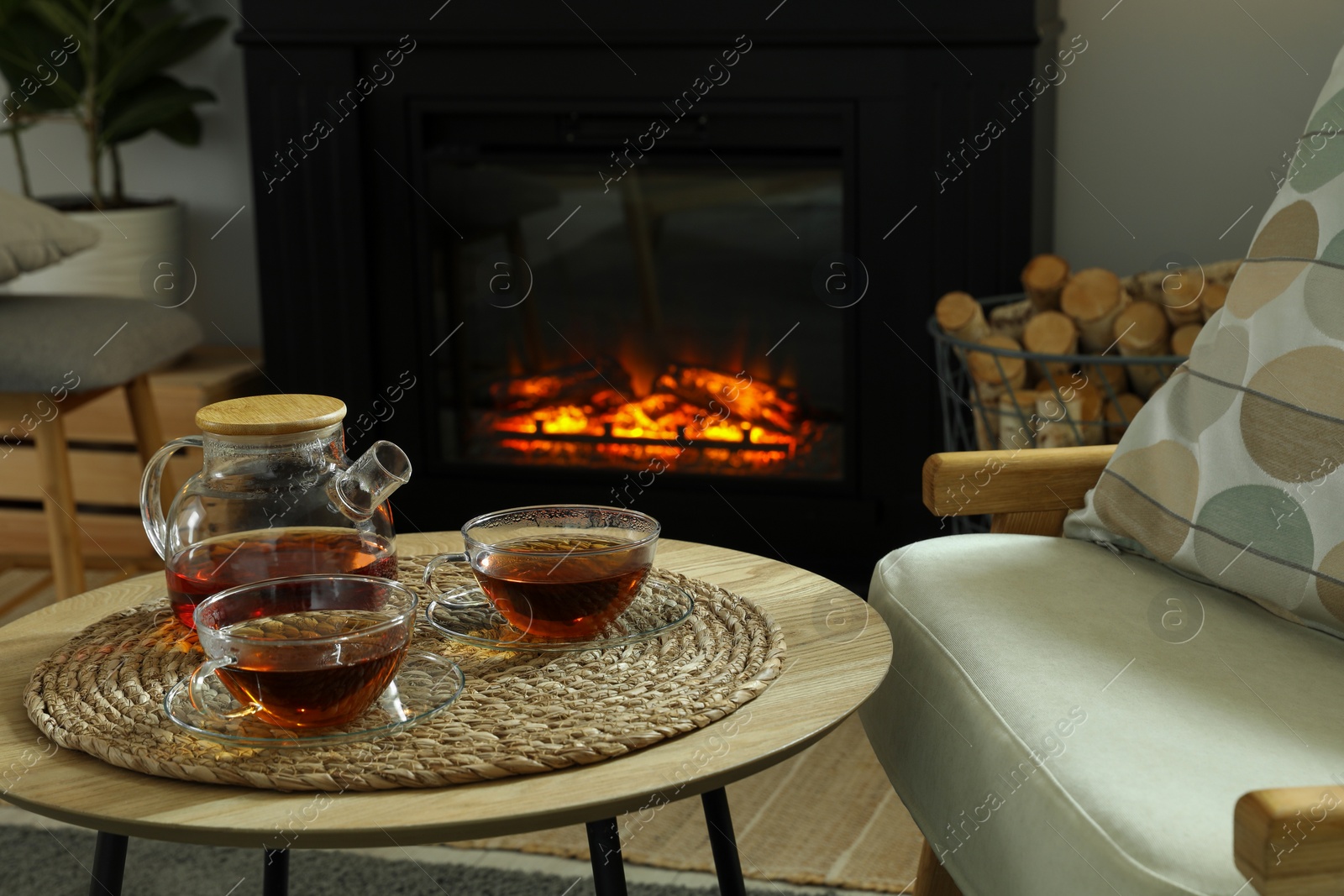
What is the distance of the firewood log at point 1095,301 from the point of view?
189 centimetres

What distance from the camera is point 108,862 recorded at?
2.92 ft

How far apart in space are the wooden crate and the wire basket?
126cm

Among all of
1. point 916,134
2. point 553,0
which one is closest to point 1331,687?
point 916,134

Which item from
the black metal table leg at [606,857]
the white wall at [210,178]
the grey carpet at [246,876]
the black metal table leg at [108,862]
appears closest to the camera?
the black metal table leg at [606,857]

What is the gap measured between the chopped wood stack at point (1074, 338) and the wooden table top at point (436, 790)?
1153 millimetres

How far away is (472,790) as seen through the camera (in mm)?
658

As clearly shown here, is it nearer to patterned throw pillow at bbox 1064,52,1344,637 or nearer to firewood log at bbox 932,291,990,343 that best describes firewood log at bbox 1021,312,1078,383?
firewood log at bbox 932,291,990,343

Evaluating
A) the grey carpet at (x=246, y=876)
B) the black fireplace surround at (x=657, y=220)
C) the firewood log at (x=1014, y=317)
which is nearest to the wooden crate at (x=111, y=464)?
the black fireplace surround at (x=657, y=220)

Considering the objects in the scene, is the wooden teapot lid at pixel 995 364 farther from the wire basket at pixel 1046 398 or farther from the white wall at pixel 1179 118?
the white wall at pixel 1179 118

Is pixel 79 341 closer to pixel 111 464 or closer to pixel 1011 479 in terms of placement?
pixel 111 464

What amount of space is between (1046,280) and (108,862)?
1473 millimetres

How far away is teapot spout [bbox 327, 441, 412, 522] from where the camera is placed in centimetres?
82

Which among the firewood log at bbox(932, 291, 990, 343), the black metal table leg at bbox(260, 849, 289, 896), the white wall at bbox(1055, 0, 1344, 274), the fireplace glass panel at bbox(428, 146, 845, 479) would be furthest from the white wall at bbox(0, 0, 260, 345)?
the black metal table leg at bbox(260, 849, 289, 896)

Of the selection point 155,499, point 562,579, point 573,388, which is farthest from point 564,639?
point 573,388
